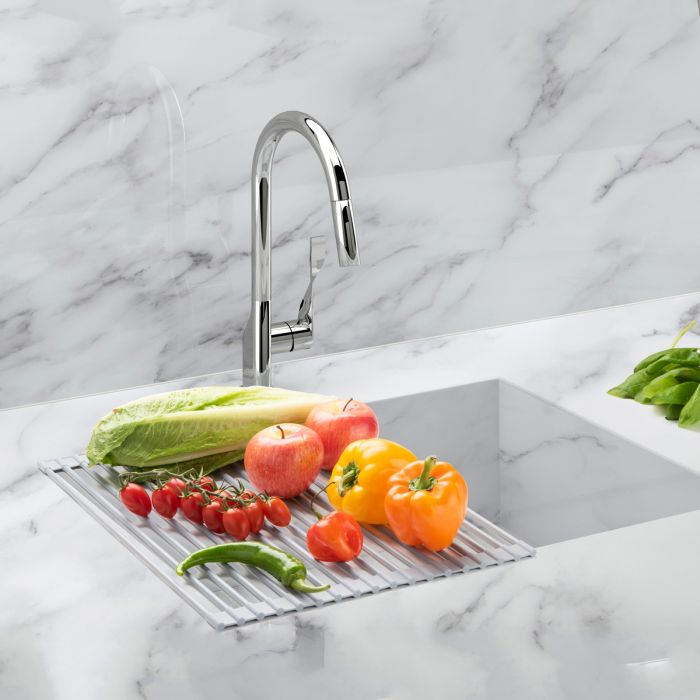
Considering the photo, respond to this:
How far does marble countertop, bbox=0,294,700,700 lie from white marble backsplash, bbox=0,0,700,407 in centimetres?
34

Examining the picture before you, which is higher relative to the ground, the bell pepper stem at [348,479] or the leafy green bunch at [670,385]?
the bell pepper stem at [348,479]

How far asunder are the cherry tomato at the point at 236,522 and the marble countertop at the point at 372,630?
0.30 feet

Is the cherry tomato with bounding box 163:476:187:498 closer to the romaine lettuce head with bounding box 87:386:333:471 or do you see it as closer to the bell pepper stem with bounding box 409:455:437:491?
the romaine lettuce head with bounding box 87:386:333:471

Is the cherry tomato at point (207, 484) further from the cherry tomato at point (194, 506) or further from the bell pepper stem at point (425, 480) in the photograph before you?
the bell pepper stem at point (425, 480)

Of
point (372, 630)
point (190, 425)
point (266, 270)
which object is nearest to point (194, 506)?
point (190, 425)

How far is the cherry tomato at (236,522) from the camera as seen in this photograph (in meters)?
1.16

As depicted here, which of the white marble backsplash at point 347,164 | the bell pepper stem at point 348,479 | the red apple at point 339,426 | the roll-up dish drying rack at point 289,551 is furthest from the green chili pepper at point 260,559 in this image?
the white marble backsplash at point 347,164

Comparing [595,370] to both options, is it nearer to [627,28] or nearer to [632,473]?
[632,473]

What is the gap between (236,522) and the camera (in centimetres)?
116

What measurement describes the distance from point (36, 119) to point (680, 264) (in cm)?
106

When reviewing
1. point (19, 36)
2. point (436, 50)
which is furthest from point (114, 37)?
point (436, 50)

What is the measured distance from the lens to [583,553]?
115cm

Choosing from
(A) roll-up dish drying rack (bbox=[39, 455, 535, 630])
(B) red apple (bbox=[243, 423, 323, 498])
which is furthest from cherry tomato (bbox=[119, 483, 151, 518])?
(B) red apple (bbox=[243, 423, 323, 498])

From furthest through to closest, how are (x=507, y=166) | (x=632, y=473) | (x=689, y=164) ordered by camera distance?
1. (x=689, y=164)
2. (x=507, y=166)
3. (x=632, y=473)
